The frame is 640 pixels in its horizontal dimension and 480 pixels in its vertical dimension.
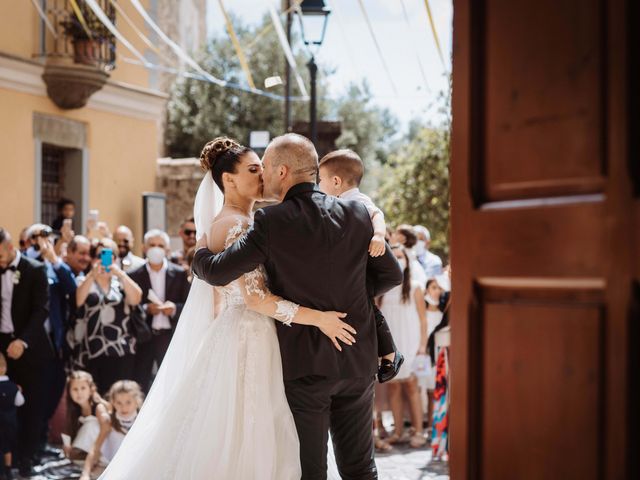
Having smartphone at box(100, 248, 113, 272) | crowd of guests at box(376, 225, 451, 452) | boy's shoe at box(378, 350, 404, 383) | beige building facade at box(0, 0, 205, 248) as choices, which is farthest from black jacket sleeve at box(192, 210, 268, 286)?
beige building facade at box(0, 0, 205, 248)

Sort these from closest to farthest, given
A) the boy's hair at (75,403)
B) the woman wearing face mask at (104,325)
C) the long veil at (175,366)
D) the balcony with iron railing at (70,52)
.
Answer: the long veil at (175,366) → the boy's hair at (75,403) → the woman wearing face mask at (104,325) → the balcony with iron railing at (70,52)

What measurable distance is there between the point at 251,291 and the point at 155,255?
435 centimetres

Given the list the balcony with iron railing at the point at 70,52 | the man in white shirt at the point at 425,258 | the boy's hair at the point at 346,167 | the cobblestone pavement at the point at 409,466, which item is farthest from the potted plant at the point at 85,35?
the boy's hair at the point at 346,167

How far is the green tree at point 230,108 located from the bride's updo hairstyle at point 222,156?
2630cm

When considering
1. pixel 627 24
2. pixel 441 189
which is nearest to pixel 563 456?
pixel 627 24

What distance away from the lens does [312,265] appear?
4.45 meters

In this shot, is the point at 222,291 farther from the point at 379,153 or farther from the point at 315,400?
the point at 379,153

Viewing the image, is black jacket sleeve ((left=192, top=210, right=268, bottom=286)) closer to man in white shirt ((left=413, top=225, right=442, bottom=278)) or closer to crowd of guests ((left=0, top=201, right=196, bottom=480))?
crowd of guests ((left=0, top=201, right=196, bottom=480))

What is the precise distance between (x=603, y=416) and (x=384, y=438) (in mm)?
6869

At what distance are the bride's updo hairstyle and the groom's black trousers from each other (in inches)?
46.6

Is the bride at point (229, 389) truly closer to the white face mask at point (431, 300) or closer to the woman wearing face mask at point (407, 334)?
the woman wearing face mask at point (407, 334)

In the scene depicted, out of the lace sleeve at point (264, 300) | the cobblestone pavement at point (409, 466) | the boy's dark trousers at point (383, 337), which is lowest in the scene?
the cobblestone pavement at point (409, 466)

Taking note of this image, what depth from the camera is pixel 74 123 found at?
17.4 meters

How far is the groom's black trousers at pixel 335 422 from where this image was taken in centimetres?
452
